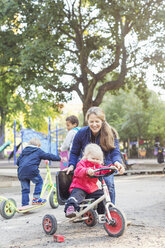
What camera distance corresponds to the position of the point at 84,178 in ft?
14.7

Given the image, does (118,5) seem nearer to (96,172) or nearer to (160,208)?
(160,208)

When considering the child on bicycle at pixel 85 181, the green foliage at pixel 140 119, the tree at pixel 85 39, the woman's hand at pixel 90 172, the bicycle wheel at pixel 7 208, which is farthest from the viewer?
the green foliage at pixel 140 119

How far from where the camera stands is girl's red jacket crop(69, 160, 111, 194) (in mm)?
4391

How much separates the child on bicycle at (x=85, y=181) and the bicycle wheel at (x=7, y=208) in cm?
158

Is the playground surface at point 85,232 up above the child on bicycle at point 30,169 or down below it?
below

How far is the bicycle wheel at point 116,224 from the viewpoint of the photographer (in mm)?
3935

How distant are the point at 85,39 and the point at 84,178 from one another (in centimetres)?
1654

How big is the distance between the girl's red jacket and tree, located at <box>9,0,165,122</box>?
11894 mm

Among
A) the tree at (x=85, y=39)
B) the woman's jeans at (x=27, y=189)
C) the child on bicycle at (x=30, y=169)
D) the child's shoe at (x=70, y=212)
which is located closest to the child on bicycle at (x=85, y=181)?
the child's shoe at (x=70, y=212)

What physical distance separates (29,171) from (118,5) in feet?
35.7

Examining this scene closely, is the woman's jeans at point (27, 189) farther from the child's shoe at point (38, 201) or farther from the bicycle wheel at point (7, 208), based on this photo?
the bicycle wheel at point (7, 208)

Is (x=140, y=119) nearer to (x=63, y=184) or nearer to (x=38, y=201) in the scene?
(x=38, y=201)

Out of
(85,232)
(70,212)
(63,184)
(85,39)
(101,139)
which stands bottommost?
(85,232)

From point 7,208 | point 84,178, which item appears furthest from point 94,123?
point 7,208
